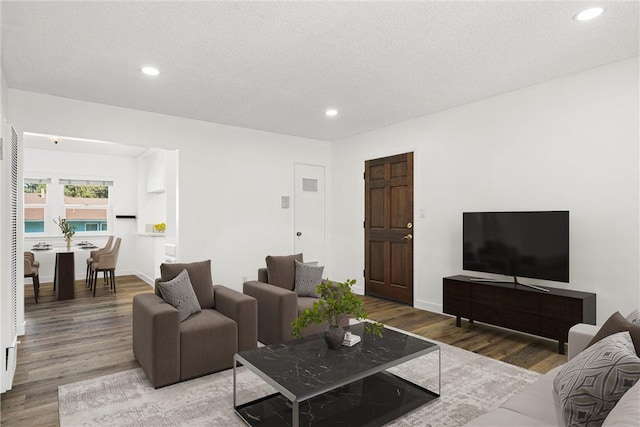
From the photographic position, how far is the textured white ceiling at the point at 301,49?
2451mm

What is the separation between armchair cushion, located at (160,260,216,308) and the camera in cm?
337

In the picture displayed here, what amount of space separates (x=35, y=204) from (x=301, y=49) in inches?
276

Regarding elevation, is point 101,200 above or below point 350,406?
above

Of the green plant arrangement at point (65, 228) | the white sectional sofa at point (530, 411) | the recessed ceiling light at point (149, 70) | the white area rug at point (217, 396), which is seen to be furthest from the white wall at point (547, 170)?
the green plant arrangement at point (65, 228)

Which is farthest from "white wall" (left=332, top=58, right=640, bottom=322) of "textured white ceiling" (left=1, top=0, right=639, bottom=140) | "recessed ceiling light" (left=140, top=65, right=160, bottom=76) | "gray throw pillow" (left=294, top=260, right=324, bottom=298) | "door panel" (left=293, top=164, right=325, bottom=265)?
"recessed ceiling light" (left=140, top=65, right=160, bottom=76)

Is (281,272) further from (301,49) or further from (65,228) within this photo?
(65,228)

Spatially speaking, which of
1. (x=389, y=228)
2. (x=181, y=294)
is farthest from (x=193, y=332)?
(x=389, y=228)

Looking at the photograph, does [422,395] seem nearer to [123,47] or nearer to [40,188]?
[123,47]

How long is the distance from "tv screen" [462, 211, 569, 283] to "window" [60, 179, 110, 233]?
24.2ft

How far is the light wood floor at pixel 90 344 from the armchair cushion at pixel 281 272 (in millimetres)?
1298

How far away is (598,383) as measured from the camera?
139 cm

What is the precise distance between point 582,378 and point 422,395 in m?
1.30

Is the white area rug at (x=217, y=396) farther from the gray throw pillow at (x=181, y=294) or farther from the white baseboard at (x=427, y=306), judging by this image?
the white baseboard at (x=427, y=306)

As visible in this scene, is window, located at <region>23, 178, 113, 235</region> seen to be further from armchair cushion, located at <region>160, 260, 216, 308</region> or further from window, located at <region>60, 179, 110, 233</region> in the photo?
armchair cushion, located at <region>160, 260, 216, 308</region>
